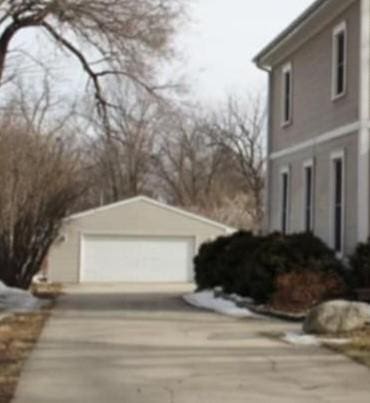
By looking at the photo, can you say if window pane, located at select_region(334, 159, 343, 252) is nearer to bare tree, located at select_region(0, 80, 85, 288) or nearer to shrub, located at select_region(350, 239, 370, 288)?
shrub, located at select_region(350, 239, 370, 288)

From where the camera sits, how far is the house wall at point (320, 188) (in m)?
21.0

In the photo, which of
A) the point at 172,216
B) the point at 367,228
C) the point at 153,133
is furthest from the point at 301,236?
the point at 153,133

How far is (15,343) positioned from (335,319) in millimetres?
4919

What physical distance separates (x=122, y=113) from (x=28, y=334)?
1588 centimetres

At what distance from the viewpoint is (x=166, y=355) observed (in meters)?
12.5

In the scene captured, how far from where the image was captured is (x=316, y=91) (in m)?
24.1

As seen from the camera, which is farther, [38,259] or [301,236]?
[38,259]

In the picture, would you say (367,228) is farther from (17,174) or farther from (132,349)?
(17,174)

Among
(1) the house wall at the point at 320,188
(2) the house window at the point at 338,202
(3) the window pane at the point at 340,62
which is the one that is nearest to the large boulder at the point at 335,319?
(1) the house wall at the point at 320,188

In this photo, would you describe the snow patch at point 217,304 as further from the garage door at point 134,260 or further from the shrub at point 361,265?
the garage door at point 134,260

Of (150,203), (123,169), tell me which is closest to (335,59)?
(150,203)

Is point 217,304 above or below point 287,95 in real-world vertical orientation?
below

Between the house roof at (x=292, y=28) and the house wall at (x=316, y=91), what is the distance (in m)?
0.48

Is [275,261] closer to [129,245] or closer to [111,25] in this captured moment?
[111,25]
